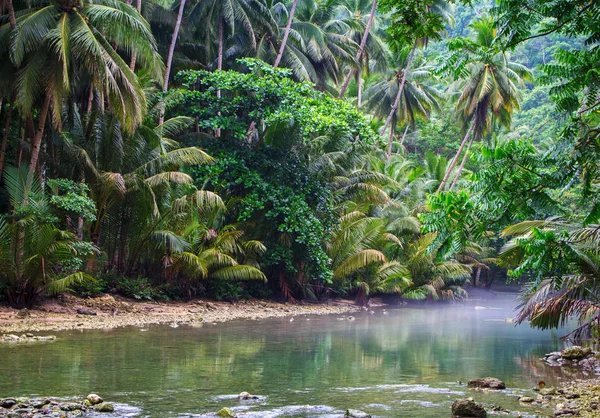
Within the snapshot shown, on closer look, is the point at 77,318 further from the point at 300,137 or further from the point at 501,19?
the point at 501,19

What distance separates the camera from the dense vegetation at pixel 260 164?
634cm

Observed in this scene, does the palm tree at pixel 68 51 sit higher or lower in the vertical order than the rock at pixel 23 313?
higher

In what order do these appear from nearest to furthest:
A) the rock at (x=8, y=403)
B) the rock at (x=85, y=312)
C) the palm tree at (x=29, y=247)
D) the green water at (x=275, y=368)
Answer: the rock at (x=8, y=403), the green water at (x=275, y=368), the palm tree at (x=29, y=247), the rock at (x=85, y=312)

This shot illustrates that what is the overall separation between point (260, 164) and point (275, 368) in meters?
12.0

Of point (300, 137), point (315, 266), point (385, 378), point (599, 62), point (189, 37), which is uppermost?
point (189, 37)

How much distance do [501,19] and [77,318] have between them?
11.4 m

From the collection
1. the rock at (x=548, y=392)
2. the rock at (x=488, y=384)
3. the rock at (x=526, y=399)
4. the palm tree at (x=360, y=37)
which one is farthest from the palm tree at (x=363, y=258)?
the rock at (x=526, y=399)

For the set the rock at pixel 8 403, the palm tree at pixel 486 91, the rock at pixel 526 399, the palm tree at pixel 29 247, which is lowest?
the rock at pixel 8 403

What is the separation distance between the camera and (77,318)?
1428 centimetres

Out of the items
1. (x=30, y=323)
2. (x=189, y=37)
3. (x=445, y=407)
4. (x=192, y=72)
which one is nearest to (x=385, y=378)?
(x=445, y=407)

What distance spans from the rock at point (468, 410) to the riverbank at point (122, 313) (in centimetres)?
835

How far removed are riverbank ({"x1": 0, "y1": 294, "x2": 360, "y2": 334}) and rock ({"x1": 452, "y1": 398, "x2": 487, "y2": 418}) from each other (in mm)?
8345

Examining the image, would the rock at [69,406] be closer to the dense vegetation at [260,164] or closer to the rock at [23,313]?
the dense vegetation at [260,164]

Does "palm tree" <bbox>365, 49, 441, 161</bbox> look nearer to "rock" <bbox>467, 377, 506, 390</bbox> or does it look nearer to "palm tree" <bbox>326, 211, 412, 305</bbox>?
"palm tree" <bbox>326, 211, 412, 305</bbox>
